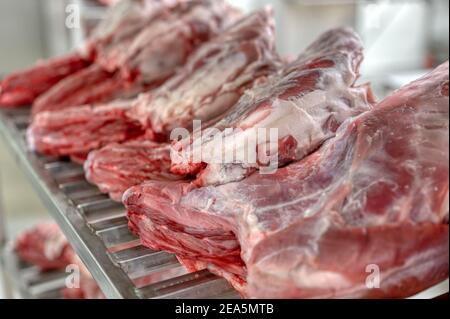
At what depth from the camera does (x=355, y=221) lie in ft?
2.92

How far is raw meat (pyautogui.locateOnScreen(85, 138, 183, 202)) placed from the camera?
1429 mm

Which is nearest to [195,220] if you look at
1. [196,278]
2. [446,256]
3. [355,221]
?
[196,278]

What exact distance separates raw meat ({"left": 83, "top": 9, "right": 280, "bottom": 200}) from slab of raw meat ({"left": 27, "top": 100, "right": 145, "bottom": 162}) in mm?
61

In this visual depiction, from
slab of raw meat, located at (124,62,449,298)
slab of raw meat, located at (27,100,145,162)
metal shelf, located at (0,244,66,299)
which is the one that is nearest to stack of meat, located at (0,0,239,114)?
slab of raw meat, located at (27,100,145,162)

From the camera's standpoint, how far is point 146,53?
198cm

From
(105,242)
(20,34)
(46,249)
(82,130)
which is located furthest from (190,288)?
(20,34)

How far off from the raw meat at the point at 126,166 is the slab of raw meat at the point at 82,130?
0.20 meters

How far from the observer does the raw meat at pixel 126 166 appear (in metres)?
1.43

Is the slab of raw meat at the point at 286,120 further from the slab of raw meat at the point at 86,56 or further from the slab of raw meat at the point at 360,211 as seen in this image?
the slab of raw meat at the point at 86,56

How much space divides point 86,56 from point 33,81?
23 cm

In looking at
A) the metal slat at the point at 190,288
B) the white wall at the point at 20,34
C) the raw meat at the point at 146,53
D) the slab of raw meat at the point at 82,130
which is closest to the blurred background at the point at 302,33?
the white wall at the point at 20,34

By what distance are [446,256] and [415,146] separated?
174 mm

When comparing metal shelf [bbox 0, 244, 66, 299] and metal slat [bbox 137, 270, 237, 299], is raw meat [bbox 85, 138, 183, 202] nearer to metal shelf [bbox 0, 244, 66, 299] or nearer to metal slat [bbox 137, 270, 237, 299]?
metal slat [bbox 137, 270, 237, 299]
